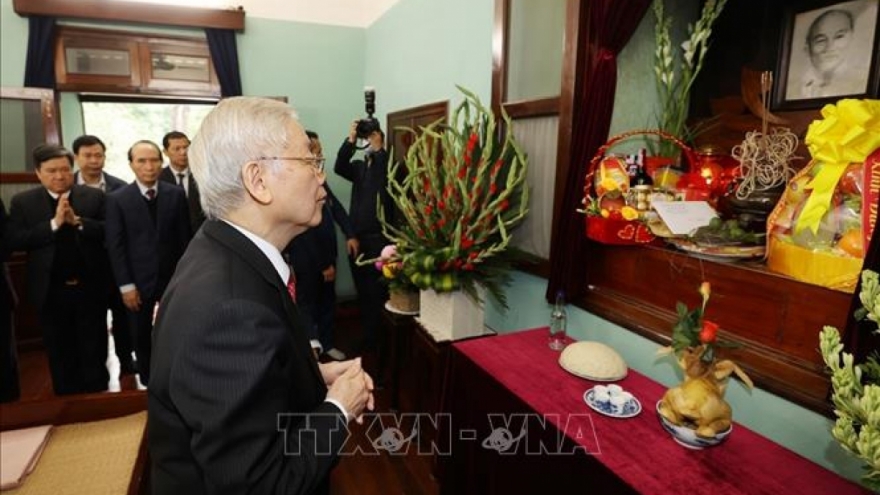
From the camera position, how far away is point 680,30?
6.67 ft

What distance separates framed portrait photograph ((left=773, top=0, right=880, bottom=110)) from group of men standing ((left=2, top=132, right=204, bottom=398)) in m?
3.16

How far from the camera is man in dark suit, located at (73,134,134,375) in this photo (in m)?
3.17

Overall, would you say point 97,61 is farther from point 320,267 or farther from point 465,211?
point 465,211

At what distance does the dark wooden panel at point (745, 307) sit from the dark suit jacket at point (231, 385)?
3.74 ft

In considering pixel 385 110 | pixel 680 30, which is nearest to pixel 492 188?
pixel 680 30

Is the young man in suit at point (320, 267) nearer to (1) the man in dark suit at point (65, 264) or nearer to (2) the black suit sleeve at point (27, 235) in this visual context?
(1) the man in dark suit at point (65, 264)

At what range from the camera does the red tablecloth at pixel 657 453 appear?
1.04 metres

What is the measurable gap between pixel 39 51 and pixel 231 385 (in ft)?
14.8

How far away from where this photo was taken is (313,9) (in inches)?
179

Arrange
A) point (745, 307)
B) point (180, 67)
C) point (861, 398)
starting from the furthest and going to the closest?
point (180, 67)
point (745, 307)
point (861, 398)

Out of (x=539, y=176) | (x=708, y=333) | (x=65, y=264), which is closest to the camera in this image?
(x=708, y=333)

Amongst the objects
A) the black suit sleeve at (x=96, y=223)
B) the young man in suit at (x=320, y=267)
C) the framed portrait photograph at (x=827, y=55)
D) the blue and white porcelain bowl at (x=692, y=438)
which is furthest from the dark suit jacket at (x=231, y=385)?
the black suit sleeve at (x=96, y=223)

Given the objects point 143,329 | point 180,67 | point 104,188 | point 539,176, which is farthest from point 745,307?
point 180,67

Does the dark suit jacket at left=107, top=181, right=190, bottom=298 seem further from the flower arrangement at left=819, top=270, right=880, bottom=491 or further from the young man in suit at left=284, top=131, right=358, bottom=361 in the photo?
the flower arrangement at left=819, top=270, right=880, bottom=491
